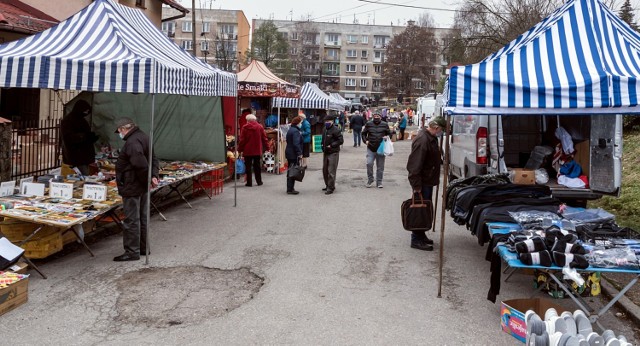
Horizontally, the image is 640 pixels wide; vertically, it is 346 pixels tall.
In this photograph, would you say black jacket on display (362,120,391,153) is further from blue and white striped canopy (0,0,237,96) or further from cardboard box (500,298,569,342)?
cardboard box (500,298,569,342)

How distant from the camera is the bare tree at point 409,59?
76.1 meters

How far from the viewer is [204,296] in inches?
249

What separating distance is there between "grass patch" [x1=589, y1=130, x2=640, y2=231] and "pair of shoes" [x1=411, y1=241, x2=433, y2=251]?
11.6 ft

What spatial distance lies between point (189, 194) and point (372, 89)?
8897 centimetres

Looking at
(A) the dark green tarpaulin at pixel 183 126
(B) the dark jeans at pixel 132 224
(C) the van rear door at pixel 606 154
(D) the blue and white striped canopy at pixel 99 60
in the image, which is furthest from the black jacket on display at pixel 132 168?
(C) the van rear door at pixel 606 154

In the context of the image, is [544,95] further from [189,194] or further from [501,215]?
[189,194]

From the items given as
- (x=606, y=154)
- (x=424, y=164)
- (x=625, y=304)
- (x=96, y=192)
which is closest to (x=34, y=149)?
(x=96, y=192)

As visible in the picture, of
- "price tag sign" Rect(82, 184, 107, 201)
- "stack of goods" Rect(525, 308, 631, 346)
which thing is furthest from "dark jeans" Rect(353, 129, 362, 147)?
"stack of goods" Rect(525, 308, 631, 346)

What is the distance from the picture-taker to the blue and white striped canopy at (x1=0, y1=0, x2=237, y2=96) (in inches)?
299

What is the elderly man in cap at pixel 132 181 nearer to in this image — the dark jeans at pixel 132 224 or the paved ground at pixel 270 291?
the dark jeans at pixel 132 224

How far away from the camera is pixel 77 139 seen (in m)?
10.6

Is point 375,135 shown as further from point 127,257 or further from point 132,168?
point 127,257

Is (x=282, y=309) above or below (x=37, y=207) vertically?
below

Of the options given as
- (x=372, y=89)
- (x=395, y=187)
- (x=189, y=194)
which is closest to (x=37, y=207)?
(x=189, y=194)
